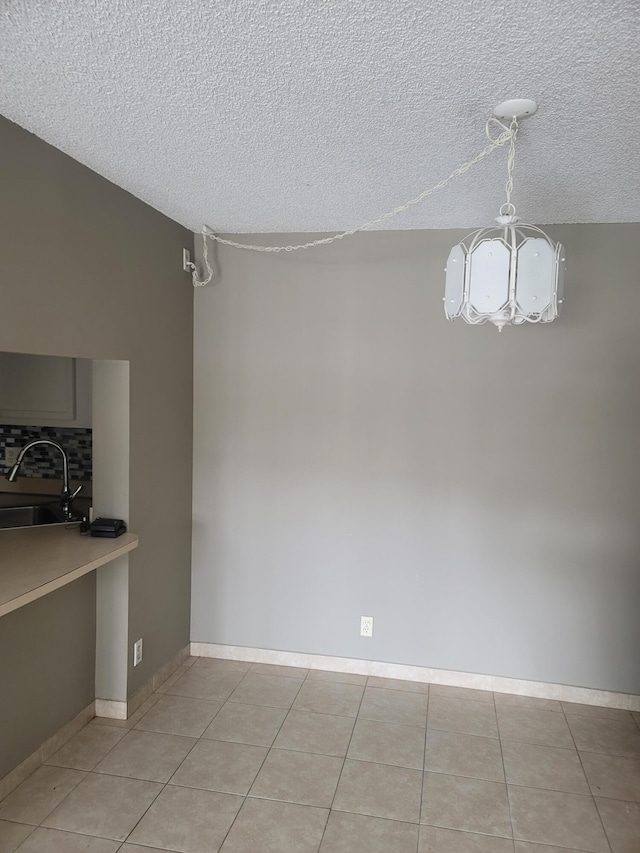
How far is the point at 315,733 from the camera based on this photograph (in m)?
2.79

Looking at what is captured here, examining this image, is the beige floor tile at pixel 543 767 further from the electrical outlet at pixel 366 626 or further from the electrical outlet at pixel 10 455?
the electrical outlet at pixel 10 455

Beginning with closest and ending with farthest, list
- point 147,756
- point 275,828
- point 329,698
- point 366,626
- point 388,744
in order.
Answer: point 275,828 → point 147,756 → point 388,744 → point 329,698 → point 366,626

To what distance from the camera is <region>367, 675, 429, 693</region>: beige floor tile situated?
3203 millimetres

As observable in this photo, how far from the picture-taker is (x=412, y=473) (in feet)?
10.6

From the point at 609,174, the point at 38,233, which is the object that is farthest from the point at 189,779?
the point at 609,174

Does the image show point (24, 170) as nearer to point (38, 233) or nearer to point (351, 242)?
point (38, 233)

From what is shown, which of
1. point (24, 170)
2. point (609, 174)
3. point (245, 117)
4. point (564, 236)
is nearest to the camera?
point (245, 117)

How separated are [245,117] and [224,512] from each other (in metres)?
2.12

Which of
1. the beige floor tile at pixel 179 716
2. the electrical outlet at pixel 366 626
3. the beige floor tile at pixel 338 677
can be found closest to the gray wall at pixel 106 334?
the beige floor tile at pixel 179 716

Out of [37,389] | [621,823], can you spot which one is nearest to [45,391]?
[37,389]

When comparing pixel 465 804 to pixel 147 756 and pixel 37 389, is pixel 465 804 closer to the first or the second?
pixel 147 756

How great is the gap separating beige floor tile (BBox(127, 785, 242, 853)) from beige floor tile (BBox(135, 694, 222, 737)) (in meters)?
0.42

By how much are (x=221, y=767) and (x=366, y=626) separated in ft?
3.54

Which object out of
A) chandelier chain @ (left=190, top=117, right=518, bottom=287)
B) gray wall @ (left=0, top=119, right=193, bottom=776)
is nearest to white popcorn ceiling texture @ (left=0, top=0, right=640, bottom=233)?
chandelier chain @ (left=190, top=117, right=518, bottom=287)
